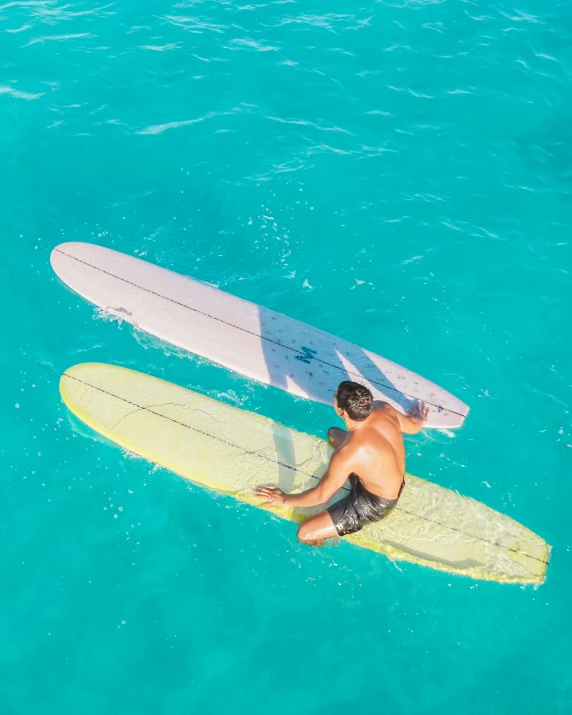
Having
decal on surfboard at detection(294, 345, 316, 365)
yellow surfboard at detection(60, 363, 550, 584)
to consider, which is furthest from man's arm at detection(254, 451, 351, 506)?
decal on surfboard at detection(294, 345, 316, 365)

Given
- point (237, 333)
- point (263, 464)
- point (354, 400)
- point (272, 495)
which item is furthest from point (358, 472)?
point (237, 333)

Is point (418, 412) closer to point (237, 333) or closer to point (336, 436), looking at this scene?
point (336, 436)

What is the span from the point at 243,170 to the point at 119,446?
6393mm

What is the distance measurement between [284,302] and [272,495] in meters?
3.90

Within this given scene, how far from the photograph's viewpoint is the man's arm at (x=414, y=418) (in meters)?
8.13

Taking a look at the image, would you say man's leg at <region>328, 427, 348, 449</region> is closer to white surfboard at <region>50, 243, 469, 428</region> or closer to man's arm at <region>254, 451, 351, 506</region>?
white surfboard at <region>50, 243, 469, 428</region>

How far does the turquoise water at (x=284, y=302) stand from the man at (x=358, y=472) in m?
0.56

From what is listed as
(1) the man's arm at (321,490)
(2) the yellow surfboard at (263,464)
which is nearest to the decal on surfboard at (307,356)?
(2) the yellow surfboard at (263,464)

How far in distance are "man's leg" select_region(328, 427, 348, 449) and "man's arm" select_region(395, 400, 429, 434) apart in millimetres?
854

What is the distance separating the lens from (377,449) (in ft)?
21.9

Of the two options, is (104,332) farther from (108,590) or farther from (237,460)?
(108,590)

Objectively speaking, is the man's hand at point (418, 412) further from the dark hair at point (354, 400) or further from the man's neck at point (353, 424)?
the dark hair at point (354, 400)

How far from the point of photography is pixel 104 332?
10.1 m

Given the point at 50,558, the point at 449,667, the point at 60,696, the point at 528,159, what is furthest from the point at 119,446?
the point at 528,159
